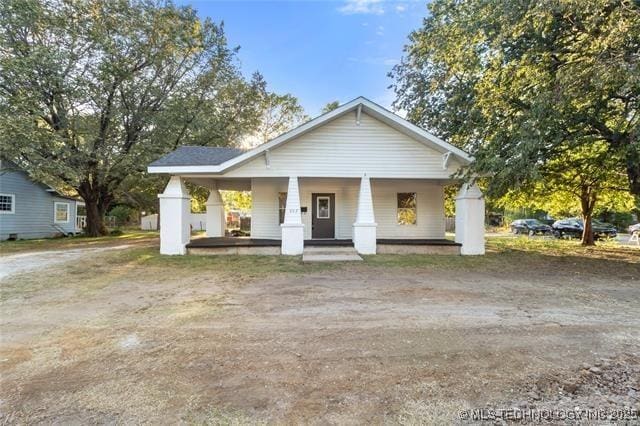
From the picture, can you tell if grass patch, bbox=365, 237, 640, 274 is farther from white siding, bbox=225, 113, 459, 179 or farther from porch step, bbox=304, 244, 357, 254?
white siding, bbox=225, 113, 459, 179

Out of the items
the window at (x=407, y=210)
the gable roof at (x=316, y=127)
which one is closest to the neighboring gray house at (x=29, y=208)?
the gable roof at (x=316, y=127)

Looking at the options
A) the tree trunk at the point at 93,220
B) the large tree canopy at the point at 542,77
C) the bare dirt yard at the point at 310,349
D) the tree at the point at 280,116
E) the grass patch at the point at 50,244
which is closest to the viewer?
the bare dirt yard at the point at 310,349

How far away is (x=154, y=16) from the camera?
17.3 m

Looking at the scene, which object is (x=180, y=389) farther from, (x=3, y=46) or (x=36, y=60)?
(x=3, y=46)

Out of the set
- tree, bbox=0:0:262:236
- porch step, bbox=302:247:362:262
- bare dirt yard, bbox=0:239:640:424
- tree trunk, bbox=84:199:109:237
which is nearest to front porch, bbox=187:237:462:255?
porch step, bbox=302:247:362:262

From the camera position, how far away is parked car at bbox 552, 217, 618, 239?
22219 millimetres

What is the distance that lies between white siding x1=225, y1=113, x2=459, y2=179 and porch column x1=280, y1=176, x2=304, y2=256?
2.31 ft

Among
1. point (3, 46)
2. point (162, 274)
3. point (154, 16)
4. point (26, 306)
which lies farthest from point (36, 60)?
point (26, 306)

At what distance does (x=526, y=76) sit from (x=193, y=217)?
2828cm

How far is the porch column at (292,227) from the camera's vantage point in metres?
11.3

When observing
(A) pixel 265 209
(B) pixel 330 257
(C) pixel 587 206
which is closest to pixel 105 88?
(A) pixel 265 209

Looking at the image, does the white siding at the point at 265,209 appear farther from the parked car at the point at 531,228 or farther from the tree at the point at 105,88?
the parked car at the point at 531,228

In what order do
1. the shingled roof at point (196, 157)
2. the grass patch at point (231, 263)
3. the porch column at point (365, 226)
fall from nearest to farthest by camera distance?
the grass patch at point (231, 263)
the shingled roof at point (196, 157)
the porch column at point (365, 226)

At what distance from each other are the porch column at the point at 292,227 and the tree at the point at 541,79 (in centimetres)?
584
